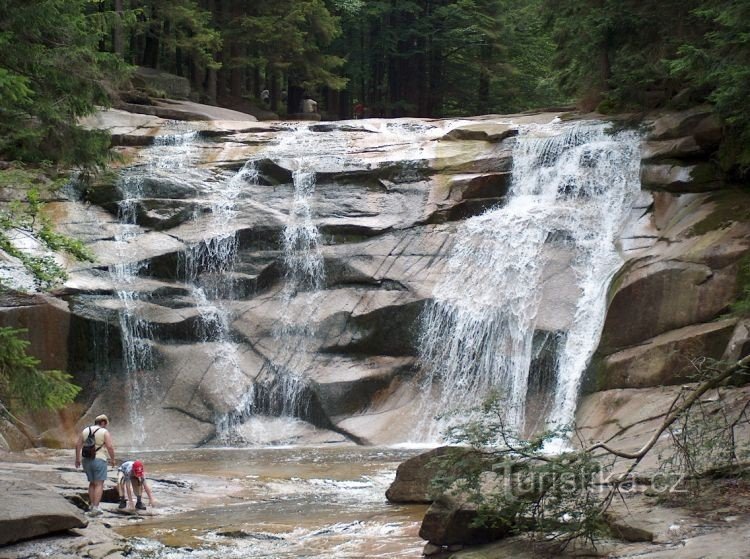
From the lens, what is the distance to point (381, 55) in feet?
131

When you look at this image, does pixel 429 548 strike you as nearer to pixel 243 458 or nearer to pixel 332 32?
pixel 243 458

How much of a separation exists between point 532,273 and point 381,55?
23.0 meters

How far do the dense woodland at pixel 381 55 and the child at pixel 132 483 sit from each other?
4.35m

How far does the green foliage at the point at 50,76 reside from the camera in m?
9.84

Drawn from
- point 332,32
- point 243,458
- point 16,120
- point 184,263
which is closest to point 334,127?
point 184,263

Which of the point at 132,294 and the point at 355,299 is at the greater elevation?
the point at 132,294

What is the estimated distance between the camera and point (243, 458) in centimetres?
1653

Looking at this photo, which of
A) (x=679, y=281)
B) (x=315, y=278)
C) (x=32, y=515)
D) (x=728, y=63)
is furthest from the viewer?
(x=315, y=278)

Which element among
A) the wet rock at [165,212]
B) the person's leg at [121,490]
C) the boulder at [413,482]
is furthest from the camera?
the wet rock at [165,212]

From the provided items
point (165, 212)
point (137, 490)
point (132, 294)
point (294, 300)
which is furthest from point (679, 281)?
point (165, 212)

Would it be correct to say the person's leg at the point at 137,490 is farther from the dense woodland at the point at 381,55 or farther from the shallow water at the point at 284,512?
the dense woodland at the point at 381,55

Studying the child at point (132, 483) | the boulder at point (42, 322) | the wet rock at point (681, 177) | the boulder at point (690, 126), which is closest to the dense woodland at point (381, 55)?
the boulder at point (690, 126)

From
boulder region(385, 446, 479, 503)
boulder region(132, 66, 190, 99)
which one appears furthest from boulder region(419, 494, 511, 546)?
boulder region(132, 66, 190, 99)

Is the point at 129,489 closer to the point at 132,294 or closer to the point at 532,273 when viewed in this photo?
the point at 132,294
